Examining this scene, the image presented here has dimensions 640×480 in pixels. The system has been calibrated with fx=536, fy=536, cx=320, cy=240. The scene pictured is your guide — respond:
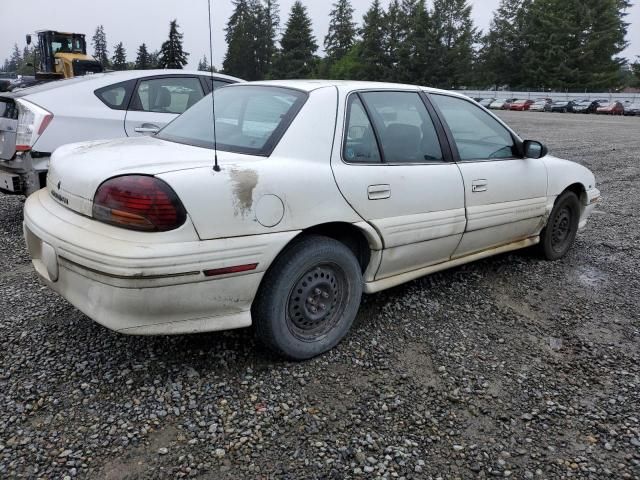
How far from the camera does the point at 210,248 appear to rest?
2.39 m

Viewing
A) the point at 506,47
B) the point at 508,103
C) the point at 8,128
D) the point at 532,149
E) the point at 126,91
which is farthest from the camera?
the point at 506,47

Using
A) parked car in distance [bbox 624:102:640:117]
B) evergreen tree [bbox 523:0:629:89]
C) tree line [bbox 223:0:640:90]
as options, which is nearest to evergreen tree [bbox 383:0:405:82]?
tree line [bbox 223:0:640:90]

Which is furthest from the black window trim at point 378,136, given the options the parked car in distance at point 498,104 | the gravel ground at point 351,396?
the parked car in distance at point 498,104

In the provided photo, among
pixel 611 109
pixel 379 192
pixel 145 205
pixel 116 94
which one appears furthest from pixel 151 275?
pixel 611 109

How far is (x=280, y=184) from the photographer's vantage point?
2600 millimetres

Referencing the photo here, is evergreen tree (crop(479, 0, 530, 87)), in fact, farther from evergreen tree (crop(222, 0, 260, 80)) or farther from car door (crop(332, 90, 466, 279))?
car door (crop(332, 90, 466, 279))

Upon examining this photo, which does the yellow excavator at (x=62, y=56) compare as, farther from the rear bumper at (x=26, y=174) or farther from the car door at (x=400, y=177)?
the car door at (x=400, y=177)

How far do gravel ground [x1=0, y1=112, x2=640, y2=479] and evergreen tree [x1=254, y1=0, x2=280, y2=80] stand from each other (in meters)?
80.1

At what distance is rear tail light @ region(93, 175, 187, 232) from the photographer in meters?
2.33

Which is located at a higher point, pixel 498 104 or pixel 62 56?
pixel 62 56

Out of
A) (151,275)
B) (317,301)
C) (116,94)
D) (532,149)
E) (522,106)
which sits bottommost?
(317,301)

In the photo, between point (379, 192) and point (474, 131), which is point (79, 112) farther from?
point (474, 131)

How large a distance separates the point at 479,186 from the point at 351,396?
179cm

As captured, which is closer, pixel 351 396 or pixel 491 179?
pixel 351 396
